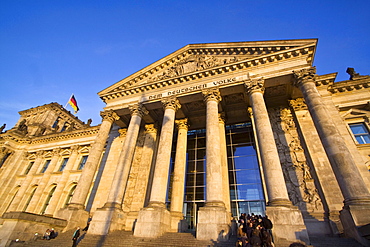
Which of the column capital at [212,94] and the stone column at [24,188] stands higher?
the column capital at [212,94]

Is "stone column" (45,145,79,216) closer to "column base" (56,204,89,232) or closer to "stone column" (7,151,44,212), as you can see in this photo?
"stone column" (7,151,44,212)

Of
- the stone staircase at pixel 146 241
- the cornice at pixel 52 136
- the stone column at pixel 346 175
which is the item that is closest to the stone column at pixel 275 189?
the stone staircase at pixel 146 241

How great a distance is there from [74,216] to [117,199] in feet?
10.7

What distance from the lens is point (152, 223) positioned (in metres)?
10.8

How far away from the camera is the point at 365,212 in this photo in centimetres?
793

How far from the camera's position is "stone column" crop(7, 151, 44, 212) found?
78.9ft

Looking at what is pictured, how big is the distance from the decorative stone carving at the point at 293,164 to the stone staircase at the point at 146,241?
9.41 ft

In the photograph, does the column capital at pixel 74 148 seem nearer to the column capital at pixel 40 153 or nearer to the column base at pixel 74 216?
the column capital at pixel 40 153

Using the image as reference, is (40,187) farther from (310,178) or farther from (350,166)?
(350,166)

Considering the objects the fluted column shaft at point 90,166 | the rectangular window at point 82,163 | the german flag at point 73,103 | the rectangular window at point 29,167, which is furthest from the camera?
the german flag at point 73,103

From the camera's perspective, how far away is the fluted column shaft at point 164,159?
12.1 metres

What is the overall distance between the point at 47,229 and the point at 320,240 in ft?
49.4

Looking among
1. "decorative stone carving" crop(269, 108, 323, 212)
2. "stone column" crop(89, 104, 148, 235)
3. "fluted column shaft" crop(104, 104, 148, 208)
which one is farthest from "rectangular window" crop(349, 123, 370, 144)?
"stone column" crop(89, 104, 148, 235)

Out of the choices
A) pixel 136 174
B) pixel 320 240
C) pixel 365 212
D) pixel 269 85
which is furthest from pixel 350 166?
pixel 136 174
